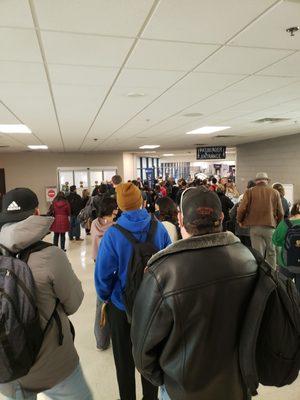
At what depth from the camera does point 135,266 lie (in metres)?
1.76

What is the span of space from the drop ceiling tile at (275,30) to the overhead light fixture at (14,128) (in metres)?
4.56

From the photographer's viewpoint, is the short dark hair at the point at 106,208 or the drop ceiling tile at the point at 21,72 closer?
the drop ceiling tile at the point at 21,72

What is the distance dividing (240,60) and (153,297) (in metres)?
2.04

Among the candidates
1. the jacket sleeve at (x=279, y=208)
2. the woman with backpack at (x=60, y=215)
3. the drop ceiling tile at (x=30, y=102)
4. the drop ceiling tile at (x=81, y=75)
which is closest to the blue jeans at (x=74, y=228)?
the woman with backpack at (x=60, y=215)


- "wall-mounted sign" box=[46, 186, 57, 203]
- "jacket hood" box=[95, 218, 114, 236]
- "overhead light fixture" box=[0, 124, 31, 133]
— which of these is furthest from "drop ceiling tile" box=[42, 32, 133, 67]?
"wall-mounted sign" box=[46, 186, 57, 203]

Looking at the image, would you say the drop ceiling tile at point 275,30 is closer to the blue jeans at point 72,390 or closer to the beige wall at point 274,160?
the blue jeans at point 72,390

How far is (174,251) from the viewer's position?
3.66 feet

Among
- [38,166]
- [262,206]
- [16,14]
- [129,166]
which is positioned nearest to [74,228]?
[262,206]

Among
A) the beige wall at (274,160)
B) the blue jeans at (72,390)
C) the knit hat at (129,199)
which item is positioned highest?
the beige wall at (274,160)

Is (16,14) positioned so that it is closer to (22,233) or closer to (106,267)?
(22,233)

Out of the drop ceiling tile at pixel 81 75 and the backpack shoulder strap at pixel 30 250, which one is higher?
the drop ceiling tile at pixel 81 75

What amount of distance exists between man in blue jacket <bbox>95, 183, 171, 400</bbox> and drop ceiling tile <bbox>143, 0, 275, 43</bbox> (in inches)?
40.7

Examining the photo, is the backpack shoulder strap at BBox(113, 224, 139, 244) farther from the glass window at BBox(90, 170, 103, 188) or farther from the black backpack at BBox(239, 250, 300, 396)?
the glass window at BBox(90, 170, 103, 188)

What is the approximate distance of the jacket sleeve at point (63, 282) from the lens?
142 cm
